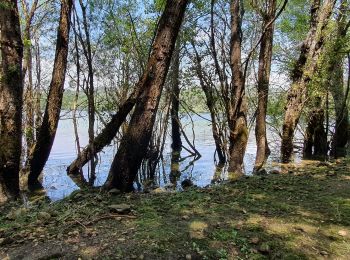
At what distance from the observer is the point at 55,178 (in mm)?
12500

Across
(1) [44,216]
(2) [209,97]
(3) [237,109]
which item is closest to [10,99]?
(1) [44,216]

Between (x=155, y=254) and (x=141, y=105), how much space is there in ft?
11.7

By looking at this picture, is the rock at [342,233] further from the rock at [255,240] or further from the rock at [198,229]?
the rock at [198,229]

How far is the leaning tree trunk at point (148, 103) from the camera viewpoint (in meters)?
6.69

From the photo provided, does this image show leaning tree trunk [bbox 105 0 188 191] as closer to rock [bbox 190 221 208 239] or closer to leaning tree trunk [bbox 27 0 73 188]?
rock [bbox 190 221 208 239]

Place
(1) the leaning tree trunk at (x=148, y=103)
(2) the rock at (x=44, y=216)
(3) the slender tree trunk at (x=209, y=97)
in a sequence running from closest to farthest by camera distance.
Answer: (2) the rock at (x=44, y=216) → (1) the leaning tree trunk at (x=148, y=103) → (3) the slender tree trunk at (x=209, y=97)

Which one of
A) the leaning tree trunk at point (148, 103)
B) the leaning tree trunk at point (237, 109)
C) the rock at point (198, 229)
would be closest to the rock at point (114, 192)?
the leaning tree trunk at point (148, 103)

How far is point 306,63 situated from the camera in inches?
420

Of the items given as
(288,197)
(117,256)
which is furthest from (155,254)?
(288,197)

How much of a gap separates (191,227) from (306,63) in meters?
7.98

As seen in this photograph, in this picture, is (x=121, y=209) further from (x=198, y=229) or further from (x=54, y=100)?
(x=54, y=100)

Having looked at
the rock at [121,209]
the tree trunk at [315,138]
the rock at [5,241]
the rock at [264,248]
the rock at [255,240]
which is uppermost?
the tree trunk at [315,138]

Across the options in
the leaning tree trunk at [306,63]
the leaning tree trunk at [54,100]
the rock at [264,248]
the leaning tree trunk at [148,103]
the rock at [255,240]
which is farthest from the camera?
the leaning tree trunk at [306,63]

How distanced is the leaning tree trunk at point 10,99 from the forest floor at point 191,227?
2140mm
